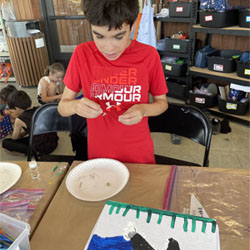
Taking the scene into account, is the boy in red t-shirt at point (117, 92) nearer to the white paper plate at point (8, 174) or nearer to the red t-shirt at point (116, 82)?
the red t-shirt at point (116, 82)

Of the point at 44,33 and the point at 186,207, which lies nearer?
the point at 186,207

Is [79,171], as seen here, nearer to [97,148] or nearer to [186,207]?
[97,148]

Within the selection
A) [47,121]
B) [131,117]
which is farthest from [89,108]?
[47,121]

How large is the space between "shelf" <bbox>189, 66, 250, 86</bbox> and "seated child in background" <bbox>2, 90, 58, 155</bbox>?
69.9 inches

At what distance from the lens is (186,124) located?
49.1 inches

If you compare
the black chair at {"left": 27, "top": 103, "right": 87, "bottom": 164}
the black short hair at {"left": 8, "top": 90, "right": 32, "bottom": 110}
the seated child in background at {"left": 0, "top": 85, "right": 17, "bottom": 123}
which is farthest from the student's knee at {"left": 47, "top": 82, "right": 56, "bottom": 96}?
the black chair at {"left": 27, "top": 103, "right": 87, "bottom": 164}

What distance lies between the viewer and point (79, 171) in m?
0.88

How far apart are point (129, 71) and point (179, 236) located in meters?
0.64

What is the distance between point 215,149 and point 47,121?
1.63 meters

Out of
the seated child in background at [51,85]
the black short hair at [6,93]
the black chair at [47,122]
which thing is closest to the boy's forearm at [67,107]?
the black chair at [47,122]

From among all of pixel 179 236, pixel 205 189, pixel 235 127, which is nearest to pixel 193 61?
pixel 235 127

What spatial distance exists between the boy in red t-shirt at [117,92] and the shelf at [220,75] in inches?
70.9

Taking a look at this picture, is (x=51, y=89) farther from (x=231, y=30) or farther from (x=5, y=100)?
(x=231, y=30)

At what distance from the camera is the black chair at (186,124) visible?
A: 3.76 ft
